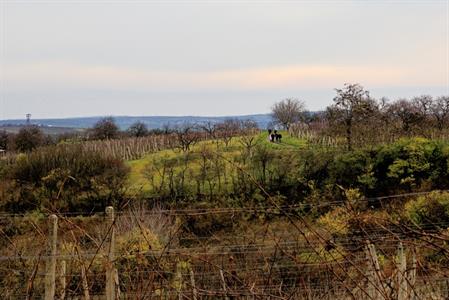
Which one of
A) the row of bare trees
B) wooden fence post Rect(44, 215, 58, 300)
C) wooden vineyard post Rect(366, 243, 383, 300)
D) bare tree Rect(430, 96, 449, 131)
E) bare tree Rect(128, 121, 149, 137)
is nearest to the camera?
wooden vineyard post Rect(366, 243, 383, 300)

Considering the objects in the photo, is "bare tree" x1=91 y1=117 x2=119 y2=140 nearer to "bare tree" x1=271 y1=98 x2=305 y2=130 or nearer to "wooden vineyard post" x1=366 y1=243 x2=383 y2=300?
"bare tree" x1=271 y1=98 x2=305 y2=130

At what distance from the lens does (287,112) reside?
198 ft

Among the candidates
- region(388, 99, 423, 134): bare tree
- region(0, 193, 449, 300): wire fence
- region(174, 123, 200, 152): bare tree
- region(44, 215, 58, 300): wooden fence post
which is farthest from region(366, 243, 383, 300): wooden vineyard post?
region(174, 123, 200, 152): bare tree

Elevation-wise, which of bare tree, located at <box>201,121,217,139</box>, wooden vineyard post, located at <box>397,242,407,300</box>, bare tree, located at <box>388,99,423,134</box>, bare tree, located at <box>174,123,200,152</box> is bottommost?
bare tree, located at <box>174,123,200,152</box>

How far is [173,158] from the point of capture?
32.3 meters

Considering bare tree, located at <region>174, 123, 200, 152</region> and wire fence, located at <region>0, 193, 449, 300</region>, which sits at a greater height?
wire fence, located at <region>0, 193, 449, 300</region>

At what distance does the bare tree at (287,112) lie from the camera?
57.2m

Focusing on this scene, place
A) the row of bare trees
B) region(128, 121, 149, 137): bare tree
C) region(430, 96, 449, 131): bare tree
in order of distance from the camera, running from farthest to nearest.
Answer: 1. region(128, 121, 149, 137): bare tree
2. region(430, 96, 449, 131): bare tree
3. the row of bare trees

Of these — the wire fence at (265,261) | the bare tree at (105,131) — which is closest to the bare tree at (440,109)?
the bare tree at (105,131)

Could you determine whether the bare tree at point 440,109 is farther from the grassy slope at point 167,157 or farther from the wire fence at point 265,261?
the wire fence at point 265,261

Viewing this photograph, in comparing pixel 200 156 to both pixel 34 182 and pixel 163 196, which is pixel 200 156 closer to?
pixel 163 196

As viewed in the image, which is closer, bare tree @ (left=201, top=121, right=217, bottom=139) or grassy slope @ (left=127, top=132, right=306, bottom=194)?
grassy slope @ (left=127, top=132, right=306, bottom=194)

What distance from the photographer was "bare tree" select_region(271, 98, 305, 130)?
57219 mm

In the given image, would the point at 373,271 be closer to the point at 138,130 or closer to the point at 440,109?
the point at 440,109
